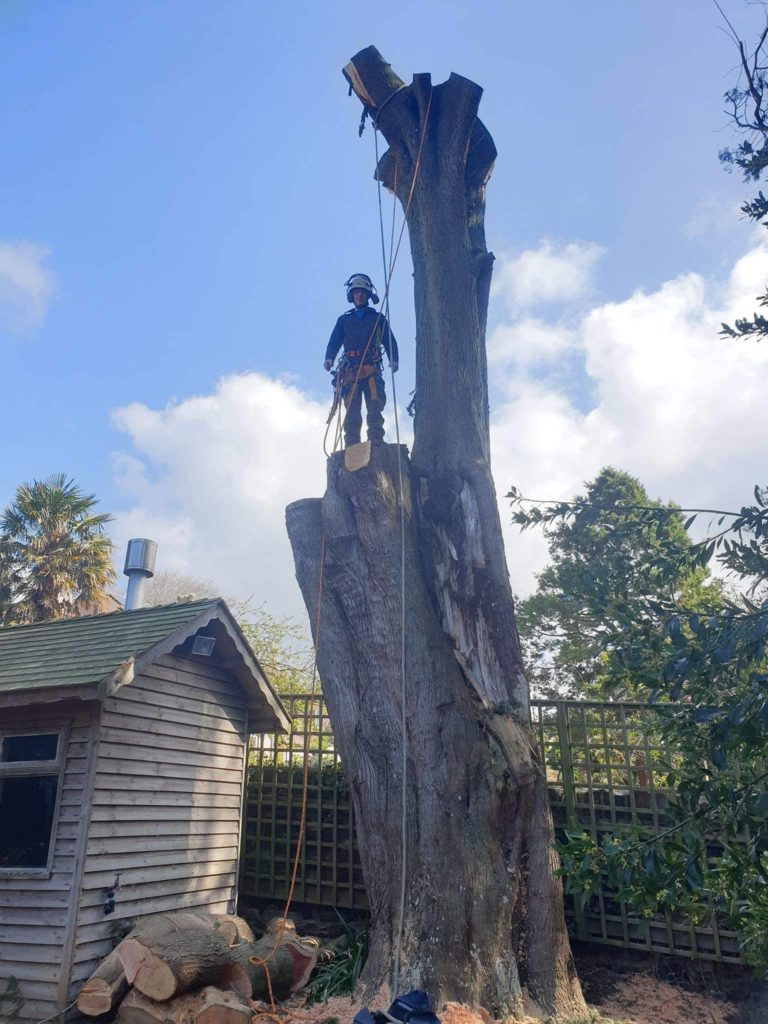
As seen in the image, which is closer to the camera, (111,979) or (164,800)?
(111,979)

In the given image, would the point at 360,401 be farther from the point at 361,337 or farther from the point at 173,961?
the point at 173,961

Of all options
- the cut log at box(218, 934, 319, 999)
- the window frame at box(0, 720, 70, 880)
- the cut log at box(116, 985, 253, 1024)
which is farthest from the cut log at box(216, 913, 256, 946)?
the window frame at box(0, 720, 70, 880)

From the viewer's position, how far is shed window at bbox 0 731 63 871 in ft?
20.2

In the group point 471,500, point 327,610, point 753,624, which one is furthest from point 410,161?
point 753,624

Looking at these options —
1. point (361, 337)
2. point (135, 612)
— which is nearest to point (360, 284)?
point (361, 337)

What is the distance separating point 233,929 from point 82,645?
9.39 ft

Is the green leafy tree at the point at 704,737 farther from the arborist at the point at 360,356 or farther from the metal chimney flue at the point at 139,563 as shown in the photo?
the metal chimney flue at the point at 139,563

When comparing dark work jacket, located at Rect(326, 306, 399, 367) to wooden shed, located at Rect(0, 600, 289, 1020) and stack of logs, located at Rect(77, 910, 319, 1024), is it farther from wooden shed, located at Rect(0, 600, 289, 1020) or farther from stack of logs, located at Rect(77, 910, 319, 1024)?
stack of logs, located at Rect(77, 910, 319, 1024)

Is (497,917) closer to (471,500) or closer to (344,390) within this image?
(471,500)

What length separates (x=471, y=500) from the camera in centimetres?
562

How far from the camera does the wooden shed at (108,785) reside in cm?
577

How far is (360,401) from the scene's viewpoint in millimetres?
6934

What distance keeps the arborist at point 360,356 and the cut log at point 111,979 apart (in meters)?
4.08

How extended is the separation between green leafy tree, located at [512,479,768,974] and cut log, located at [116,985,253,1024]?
9.51ft
